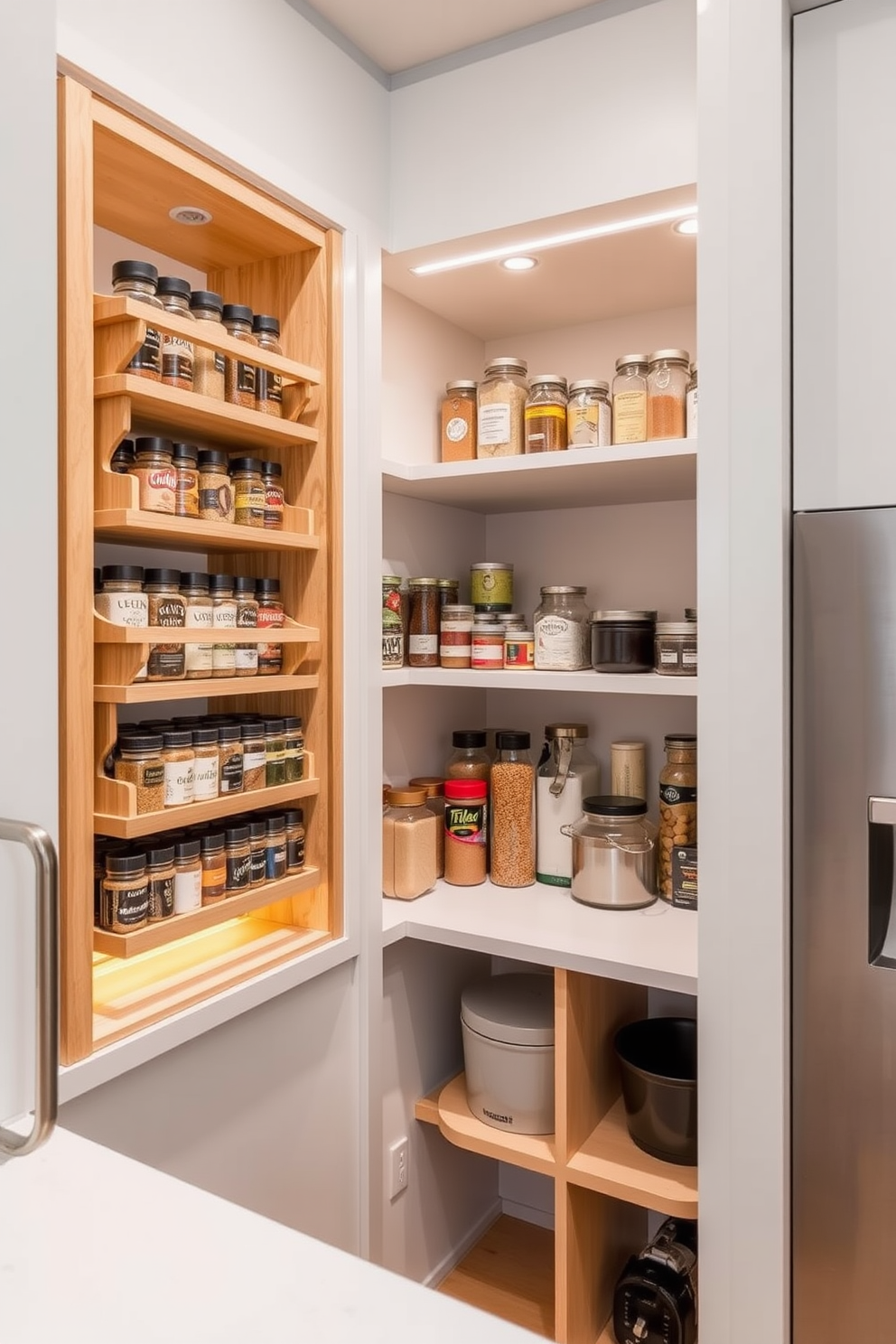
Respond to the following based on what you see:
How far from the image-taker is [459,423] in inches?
71.3

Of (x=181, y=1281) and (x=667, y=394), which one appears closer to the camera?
(x=181, y=1281)

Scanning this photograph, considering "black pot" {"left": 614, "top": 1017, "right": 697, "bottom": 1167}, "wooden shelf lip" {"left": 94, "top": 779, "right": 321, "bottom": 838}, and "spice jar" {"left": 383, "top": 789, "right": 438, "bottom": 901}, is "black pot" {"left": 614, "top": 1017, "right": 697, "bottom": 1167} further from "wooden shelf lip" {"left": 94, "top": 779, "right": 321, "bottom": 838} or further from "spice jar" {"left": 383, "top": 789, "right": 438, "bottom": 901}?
"wooden shelf lip" {"left": 94, "top": 779, "right": 321, "bottom": 838}

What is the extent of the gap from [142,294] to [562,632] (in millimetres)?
907

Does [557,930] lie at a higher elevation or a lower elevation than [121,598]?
lower

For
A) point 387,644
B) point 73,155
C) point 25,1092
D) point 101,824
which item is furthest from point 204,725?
point 73,155

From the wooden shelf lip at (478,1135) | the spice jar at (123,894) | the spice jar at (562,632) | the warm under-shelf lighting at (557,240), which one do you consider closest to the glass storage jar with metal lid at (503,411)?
the warm under-shelf lighting at (557,240)

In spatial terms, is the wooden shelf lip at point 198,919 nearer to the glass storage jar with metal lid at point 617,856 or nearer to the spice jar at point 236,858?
the spice jar at point 236,858

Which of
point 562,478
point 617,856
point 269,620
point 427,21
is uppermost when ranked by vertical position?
point 427,21

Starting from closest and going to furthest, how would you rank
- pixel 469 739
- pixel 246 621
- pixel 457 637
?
pixel 246 621
pixel 457 637
pixel 469 739

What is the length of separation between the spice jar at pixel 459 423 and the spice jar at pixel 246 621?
1.97 feet

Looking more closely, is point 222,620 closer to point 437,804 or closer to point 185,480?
point 185,480

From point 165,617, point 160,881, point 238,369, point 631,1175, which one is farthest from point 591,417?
point 631,1175

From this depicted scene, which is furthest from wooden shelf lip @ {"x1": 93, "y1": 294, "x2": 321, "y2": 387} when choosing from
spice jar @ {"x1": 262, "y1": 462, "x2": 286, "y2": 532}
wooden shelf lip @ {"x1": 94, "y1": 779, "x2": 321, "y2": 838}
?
wooden shelf lip @ {"x1": 94, "y1": 779, "x2": 321, "y2": 838}

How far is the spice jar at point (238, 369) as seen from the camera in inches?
53.2
